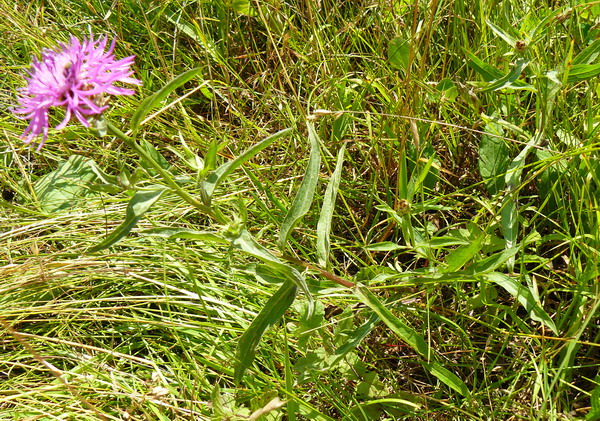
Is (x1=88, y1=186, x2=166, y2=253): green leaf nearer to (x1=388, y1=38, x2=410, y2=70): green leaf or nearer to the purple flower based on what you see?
the purple flower

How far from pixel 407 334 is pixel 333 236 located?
457 millimetres

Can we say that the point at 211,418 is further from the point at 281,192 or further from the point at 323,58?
the point at 323,58

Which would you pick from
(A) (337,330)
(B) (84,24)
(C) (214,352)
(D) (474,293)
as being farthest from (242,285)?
(B) (84,24)

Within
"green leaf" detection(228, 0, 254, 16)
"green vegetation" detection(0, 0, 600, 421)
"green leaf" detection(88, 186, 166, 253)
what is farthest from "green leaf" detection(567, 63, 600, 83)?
"green leaf" detection(228, 0, 254, 16)

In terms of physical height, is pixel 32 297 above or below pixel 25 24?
below

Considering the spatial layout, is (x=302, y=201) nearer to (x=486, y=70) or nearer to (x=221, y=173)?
(x=221, y=173)

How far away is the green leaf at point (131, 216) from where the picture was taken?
1.21m

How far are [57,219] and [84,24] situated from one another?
35.8 inches

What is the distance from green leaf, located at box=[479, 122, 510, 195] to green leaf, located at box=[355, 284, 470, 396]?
54 cm

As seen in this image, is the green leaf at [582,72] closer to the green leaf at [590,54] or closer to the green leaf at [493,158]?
the green leaf at [590,54]

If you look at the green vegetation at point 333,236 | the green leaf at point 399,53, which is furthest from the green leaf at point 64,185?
the green leaf at point 399,53

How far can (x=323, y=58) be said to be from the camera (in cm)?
213

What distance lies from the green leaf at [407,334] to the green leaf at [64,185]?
1146 millimetres

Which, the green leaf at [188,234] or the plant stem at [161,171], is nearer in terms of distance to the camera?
the plant stem at [161,171]
